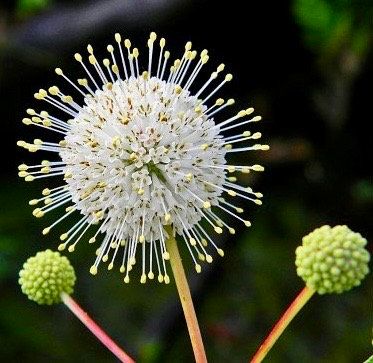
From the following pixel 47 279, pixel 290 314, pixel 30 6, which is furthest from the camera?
pixel 30 6

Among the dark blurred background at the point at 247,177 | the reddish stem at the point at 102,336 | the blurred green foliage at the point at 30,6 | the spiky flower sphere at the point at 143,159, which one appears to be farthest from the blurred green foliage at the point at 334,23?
the reddish stem at the point at 102,336

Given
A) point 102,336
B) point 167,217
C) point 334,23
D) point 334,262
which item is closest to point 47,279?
point 102,336

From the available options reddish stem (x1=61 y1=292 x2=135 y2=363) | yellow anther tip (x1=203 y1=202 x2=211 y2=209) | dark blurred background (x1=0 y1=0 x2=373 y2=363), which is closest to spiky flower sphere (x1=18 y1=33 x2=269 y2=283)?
yellow anther tip (x1=203 y1=202 x2=211 y2=209)

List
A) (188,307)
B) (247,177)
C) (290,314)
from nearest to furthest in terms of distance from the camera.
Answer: (290,314) < (188,307) < (247,177)

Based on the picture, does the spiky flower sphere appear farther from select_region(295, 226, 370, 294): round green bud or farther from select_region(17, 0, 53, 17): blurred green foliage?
select_region(17, 0, 53, 17): blurred green foliage

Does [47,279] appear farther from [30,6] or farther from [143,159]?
[30,6]

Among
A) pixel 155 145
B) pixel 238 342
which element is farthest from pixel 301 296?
pixel 238 342
